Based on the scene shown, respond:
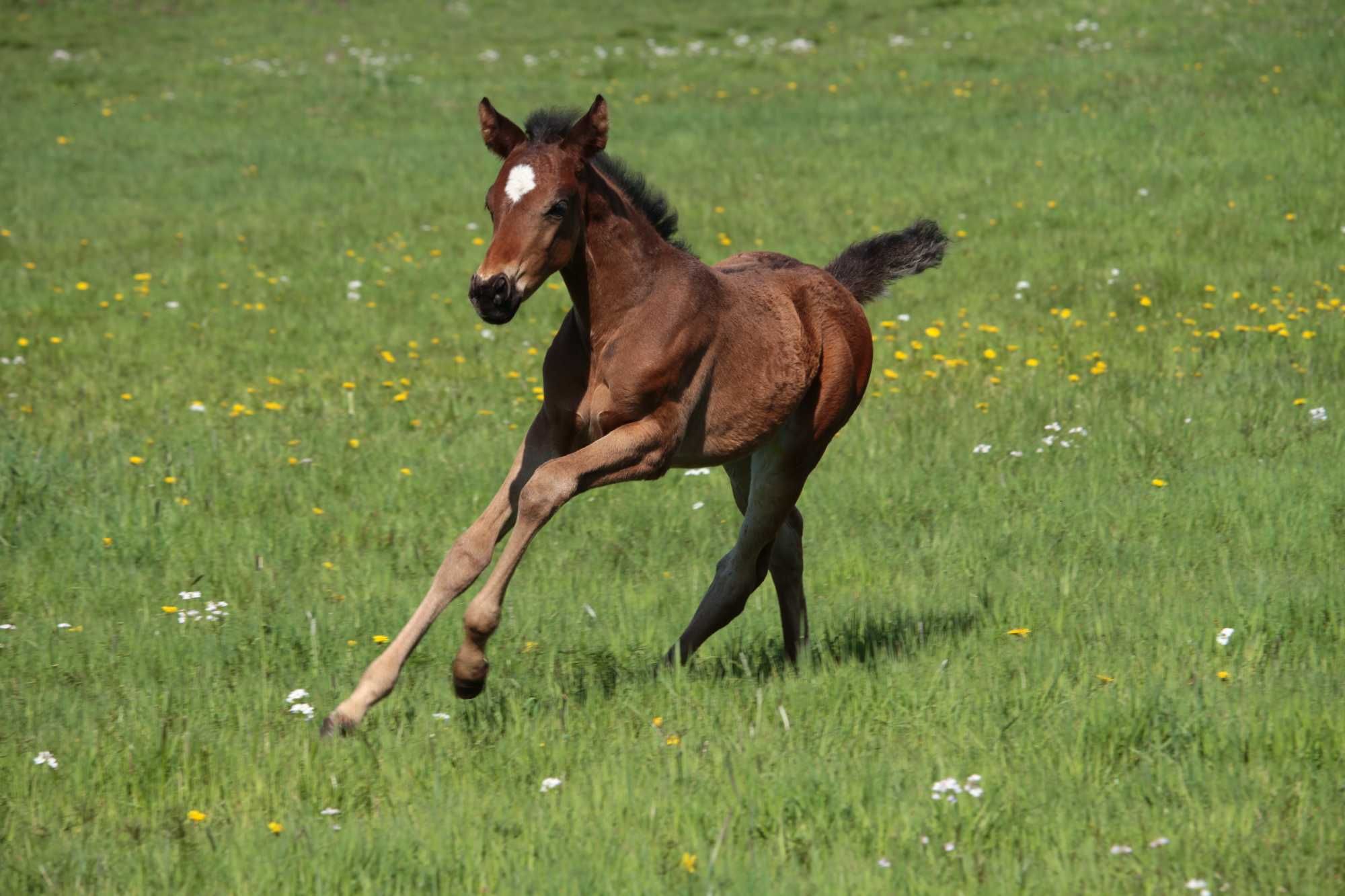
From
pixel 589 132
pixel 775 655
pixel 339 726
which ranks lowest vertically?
pixel 775 655

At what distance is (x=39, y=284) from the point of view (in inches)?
489

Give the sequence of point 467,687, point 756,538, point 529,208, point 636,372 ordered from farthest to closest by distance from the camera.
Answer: point 756,538 < point 636,372 < point 467,687 < point 529,208

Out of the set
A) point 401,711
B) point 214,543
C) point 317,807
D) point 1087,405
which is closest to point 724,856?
point 317,807

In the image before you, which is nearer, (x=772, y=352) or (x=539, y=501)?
(x=539, y=501)

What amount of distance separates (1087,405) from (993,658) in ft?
12.9

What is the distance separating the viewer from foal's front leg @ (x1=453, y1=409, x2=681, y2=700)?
4539 millimetres

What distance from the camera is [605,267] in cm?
494

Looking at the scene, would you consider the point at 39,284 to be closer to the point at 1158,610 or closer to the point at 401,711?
the point at 401,711

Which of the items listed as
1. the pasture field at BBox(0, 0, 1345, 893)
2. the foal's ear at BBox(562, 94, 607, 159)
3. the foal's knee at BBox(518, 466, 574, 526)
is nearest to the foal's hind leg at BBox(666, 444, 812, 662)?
the pasture field at BBox(0, 0, 1345, 893)

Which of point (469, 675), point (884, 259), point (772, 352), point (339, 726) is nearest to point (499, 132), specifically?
point (772, 352)

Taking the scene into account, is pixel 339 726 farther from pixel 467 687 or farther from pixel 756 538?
pixel 756 538

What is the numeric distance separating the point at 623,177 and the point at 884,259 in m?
1.72

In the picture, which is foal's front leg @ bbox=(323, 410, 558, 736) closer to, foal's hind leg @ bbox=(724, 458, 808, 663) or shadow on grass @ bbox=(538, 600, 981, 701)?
shadow on grass @ bbox=(538, 600, 981, 701)

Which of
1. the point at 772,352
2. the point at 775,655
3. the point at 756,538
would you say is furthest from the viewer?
the point at 775,655
